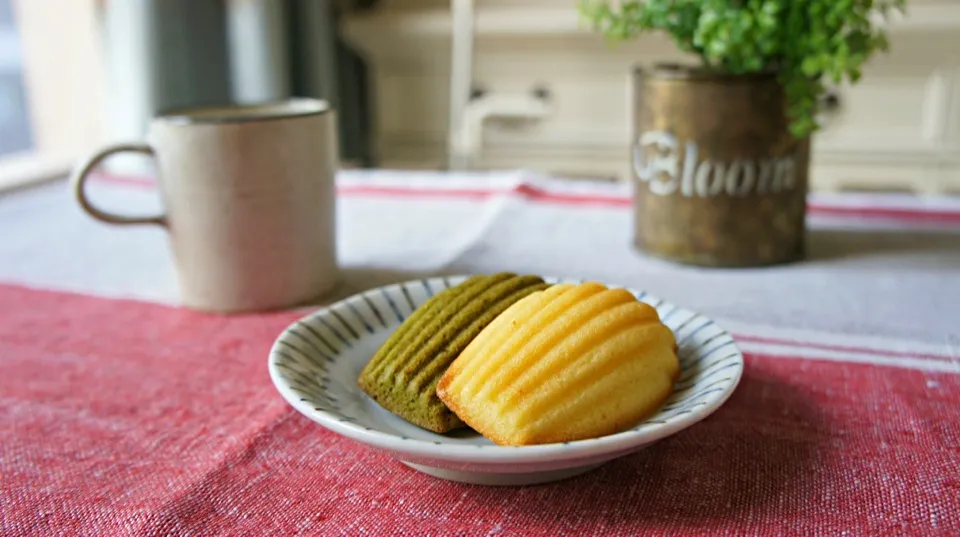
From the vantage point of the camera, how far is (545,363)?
360mm

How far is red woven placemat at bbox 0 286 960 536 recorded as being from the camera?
1.12 ft

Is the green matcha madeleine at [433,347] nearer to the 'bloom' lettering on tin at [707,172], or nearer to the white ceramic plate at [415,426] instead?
the white ceramic plate at [415,426]

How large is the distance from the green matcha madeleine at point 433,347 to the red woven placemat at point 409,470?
28 millimetres

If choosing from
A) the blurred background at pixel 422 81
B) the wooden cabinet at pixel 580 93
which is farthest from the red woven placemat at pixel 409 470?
the wooden cabinet at pixel 580 93

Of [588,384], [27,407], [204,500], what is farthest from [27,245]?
[588,384]

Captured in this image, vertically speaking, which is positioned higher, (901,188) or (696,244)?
(696,244)

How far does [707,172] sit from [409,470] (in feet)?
1.29

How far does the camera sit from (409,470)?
38 centimetres

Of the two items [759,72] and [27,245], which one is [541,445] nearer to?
[759,72]

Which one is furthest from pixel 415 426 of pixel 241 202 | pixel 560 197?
pixel 560 197

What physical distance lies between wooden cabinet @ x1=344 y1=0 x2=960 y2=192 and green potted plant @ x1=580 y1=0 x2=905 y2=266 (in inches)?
36.2

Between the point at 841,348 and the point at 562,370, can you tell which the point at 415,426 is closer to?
the point at 562,370

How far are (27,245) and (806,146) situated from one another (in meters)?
0.70

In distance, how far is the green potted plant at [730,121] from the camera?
599 millimetres
